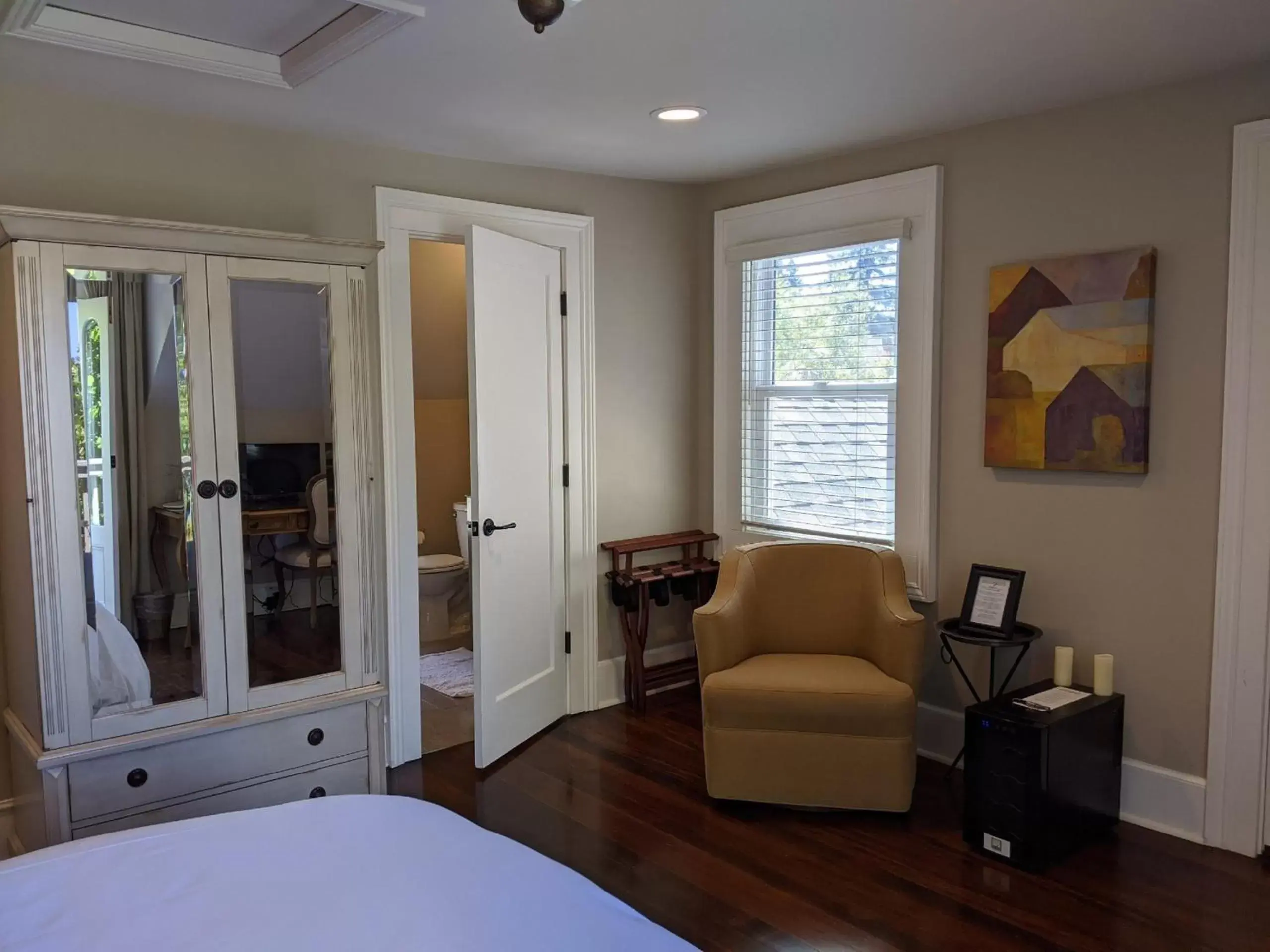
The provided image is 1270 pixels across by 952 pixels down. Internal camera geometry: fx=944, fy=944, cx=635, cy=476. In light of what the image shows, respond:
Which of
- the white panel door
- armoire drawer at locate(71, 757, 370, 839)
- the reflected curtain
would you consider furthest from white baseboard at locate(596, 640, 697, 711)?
the reflected curtain

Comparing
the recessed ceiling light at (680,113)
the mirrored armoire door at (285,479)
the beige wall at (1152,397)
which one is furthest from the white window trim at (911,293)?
the mirrored armoire door at (285,479)

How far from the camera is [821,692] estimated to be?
3.06 m

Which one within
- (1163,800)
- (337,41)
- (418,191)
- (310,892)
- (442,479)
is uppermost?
(337,41)

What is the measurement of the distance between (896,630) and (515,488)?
1522mm

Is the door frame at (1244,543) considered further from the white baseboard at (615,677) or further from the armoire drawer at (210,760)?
the armoire drawer at (210,760)

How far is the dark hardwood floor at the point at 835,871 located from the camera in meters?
2.44

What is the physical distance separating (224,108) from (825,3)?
1.90m

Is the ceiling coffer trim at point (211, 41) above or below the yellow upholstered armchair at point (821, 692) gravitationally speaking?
above

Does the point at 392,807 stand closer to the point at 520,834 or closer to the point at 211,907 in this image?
the point at 211,907

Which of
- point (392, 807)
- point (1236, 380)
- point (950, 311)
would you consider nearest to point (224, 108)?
point (392, 807)

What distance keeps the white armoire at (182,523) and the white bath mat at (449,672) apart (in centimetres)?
162

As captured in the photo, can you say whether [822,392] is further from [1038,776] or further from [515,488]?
[1038,776]

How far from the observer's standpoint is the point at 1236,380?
2756 millimetres

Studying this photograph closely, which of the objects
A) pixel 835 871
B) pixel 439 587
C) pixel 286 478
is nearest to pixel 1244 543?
pixel 835 871
